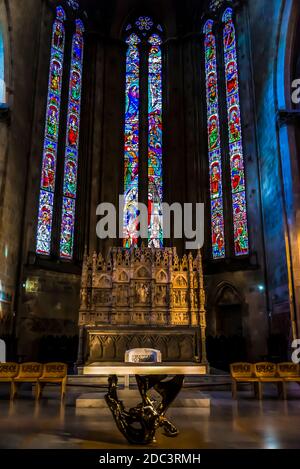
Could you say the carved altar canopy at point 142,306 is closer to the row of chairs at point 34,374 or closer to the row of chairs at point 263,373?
the row of chairs at point 263,373

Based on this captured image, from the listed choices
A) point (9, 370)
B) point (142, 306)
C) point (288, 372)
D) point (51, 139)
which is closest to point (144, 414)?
point (9, 370)

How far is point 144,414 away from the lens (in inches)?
183

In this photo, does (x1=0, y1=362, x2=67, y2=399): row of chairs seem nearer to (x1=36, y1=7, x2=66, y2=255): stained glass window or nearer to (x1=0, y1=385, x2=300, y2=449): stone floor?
(x1=0, y1=385, x2=300, y2=449): stone floor

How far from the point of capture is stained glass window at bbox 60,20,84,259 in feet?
65.3

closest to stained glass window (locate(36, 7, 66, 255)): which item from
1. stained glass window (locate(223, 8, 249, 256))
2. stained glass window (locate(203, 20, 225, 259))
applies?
stained glass window (locate(203, 20, 225, 259))

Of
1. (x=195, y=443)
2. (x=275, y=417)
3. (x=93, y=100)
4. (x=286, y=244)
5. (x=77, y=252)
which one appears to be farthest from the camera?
(x=93, y=100)

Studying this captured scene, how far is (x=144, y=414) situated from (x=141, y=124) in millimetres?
20490

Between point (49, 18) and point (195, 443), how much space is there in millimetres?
22378

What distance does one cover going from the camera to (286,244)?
15.0 m

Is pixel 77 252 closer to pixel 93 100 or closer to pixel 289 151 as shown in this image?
pixel 93 100

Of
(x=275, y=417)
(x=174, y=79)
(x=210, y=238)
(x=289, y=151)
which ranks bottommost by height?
(x=275, y=417)

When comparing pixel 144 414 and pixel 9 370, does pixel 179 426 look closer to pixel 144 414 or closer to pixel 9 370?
pixel 144 414

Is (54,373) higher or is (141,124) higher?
(141,124)
